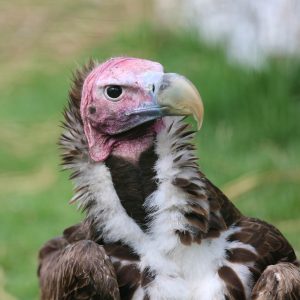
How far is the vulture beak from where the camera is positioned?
3398 mm


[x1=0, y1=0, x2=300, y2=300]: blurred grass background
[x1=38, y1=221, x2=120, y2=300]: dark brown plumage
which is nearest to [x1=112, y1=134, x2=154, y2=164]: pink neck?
[x1=38, y1=221, x2=120, y2=300]: dark brown plumage

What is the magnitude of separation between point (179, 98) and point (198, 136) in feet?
11.3

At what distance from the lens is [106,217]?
3.68 meters

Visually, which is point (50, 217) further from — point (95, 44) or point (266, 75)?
point (95, 44)

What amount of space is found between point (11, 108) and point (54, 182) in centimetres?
149

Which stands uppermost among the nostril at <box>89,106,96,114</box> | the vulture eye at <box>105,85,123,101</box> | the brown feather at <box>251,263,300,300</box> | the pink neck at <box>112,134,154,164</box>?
the vulture eye at <box>105,85,123,101</box>

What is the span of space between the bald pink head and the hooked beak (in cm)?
2

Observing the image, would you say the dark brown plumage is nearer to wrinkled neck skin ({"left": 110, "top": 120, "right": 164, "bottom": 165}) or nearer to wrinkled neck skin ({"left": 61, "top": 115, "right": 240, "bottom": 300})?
wrinkled neck skin ({"left": 61, "top": 115, "right": 240, "bottom": 300})

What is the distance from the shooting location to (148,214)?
143 inches

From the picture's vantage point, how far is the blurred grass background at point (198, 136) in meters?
5.99

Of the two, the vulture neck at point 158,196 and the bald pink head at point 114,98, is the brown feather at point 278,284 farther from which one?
the bald pink head at point 114,98

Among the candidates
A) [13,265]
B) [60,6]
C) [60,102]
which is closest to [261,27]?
[60,102]

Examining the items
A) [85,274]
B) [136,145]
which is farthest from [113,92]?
[85,274]

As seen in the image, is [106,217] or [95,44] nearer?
[106,217]
